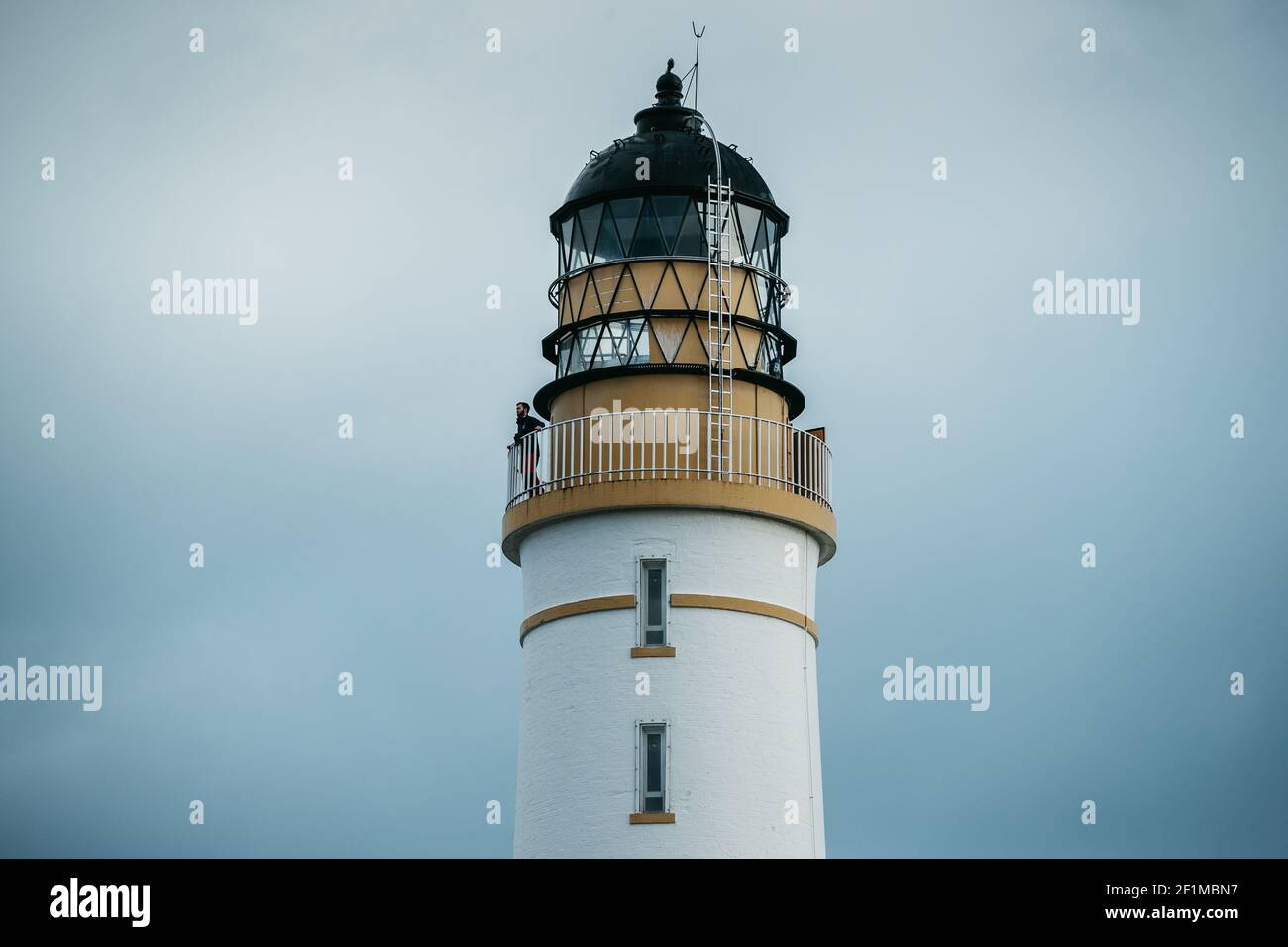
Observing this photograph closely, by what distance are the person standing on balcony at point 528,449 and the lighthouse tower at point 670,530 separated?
5 centimetres

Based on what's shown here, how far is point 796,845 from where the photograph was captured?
35812 mm

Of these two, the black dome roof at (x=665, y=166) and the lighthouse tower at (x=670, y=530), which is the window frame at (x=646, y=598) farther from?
the black dome roof at (x=665, y=166)

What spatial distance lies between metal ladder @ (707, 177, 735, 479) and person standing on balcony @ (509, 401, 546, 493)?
3000 mm

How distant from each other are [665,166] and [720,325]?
9.84 ft

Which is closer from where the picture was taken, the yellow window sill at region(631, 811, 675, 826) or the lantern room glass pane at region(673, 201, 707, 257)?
the yellow window sill at region(631, 811, 675, 826)

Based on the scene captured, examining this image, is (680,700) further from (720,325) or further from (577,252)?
(577,252)

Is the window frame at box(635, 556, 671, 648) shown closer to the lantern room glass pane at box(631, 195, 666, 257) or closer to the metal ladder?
the metal ladder

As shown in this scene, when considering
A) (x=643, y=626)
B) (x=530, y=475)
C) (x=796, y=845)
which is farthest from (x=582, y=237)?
(x=796, y=845)

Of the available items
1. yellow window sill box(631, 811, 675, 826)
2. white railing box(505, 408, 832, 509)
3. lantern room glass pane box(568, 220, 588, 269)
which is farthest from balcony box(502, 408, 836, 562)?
yellow window sill box(631, 811, 675, 826)

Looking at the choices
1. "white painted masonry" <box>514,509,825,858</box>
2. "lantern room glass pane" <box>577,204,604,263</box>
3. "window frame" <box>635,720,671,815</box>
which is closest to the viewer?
"window frame" <box>635,720,671,815</box>

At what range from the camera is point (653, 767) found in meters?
35.3

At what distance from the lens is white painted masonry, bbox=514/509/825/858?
35250 mm

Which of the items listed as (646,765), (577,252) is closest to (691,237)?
(577,252)
